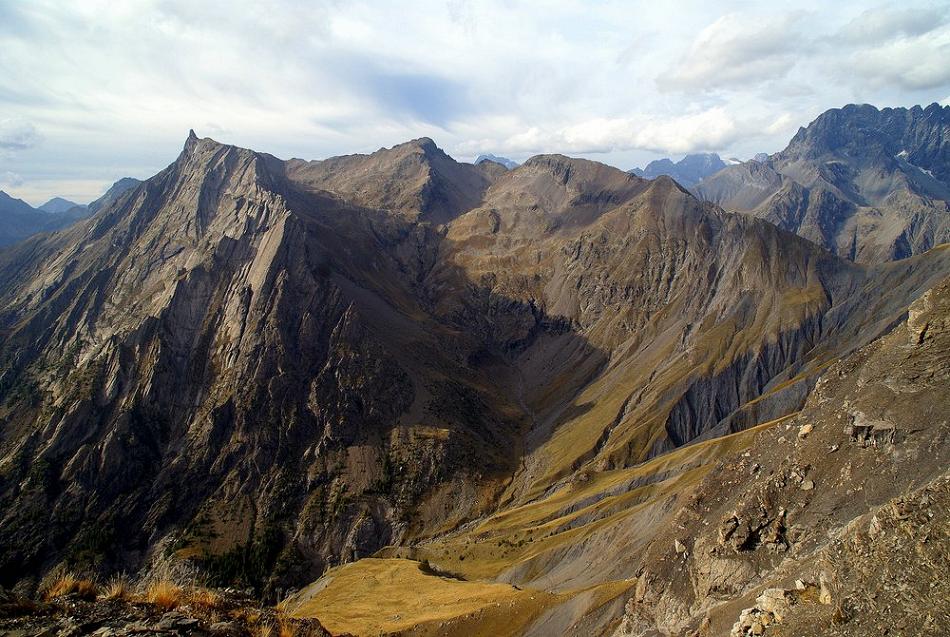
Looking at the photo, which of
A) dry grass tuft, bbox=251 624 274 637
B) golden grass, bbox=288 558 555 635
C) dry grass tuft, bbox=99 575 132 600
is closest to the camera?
dry grass tuft, bbox=251 624 274 637

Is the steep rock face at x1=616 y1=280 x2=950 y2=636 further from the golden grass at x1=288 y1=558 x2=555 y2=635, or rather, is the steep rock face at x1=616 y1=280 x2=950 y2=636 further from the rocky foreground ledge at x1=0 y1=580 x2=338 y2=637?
the golden grass at x1=288 y1=558 x2=555 y2=635

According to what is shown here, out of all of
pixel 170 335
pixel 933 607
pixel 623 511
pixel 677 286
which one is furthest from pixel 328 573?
pixel 677 286

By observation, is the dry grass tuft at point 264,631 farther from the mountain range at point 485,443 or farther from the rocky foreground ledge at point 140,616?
the mountain range at point 485,443

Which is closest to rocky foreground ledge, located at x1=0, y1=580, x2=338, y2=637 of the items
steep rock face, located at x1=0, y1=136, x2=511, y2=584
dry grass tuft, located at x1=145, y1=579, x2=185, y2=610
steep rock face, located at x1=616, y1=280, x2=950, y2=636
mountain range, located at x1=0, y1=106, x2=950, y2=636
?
dry grass tuft, located at x1=145, y1=579, x2=185, y2=610

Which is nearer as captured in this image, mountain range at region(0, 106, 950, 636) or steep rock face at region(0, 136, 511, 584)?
mountain range at region(0, 106, 950, 636)

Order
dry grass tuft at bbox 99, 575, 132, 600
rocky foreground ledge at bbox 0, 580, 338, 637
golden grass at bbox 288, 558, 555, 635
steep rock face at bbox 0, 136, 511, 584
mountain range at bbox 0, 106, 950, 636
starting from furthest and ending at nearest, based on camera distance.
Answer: steep rock face at bbox 0, 136, 511, 584 → golden grass at bbox 288, 558, 555, 635 → mountain range at bbox 0, 106, 950, 636 → dry grass tuft at bbox 99, 575, 132, 600 → rocky foreground ledge at bbox 0, 580, 338, 637

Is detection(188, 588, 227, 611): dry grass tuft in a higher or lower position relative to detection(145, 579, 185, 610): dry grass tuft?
lower

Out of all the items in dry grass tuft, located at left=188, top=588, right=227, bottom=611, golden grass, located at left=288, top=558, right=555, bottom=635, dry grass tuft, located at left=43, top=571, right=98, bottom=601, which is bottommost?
golden grass, located at left=288, top=558, right=555, bottom=635
